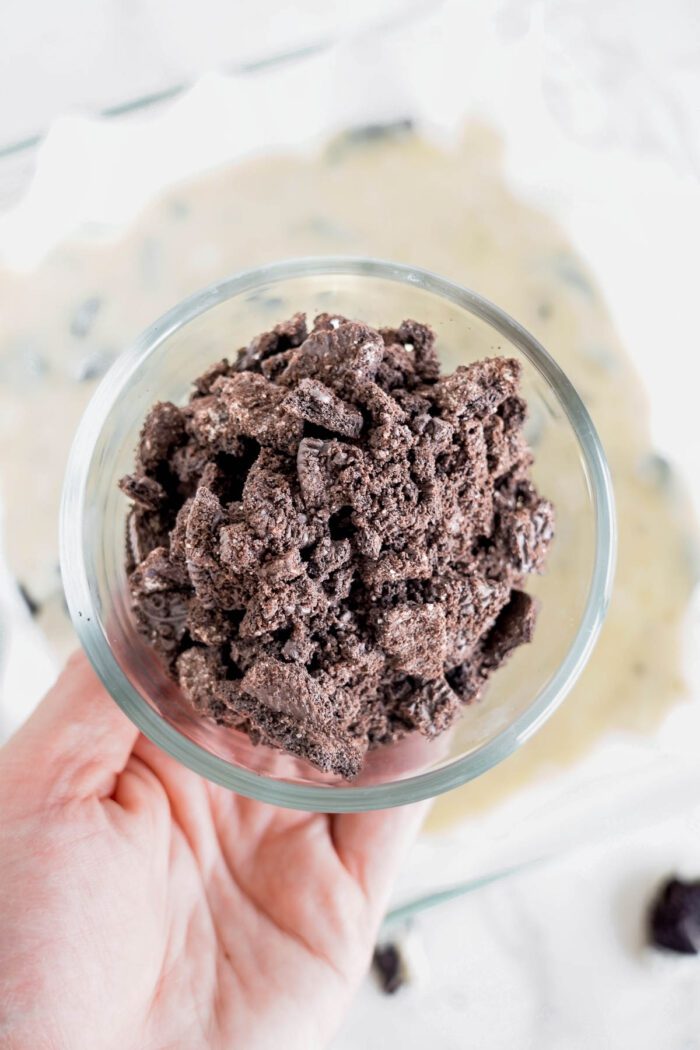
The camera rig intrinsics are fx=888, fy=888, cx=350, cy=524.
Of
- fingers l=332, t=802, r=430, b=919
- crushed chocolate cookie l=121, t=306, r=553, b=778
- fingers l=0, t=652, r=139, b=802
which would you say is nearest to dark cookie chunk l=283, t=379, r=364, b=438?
crushed chocolate cookie l=121, t=306, r=553, b=778

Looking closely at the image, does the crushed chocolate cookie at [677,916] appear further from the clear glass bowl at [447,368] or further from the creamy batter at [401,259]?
the clear glass bowl at [447,368]

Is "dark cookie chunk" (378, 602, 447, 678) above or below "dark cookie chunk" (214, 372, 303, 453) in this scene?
below

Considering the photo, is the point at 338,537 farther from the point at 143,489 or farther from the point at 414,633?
the point at 143,489

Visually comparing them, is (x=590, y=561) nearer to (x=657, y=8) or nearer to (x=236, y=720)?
(x=236, y=720)

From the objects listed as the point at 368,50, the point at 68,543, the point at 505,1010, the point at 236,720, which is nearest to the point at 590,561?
the point at 236,720

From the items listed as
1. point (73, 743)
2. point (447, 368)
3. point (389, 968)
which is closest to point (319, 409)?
point (447, 368)

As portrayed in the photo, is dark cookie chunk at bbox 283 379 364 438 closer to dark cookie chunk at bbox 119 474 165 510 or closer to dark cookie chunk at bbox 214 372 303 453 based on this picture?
dark cookie chunk at bbox 214 372 303 453

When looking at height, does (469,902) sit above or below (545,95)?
below
